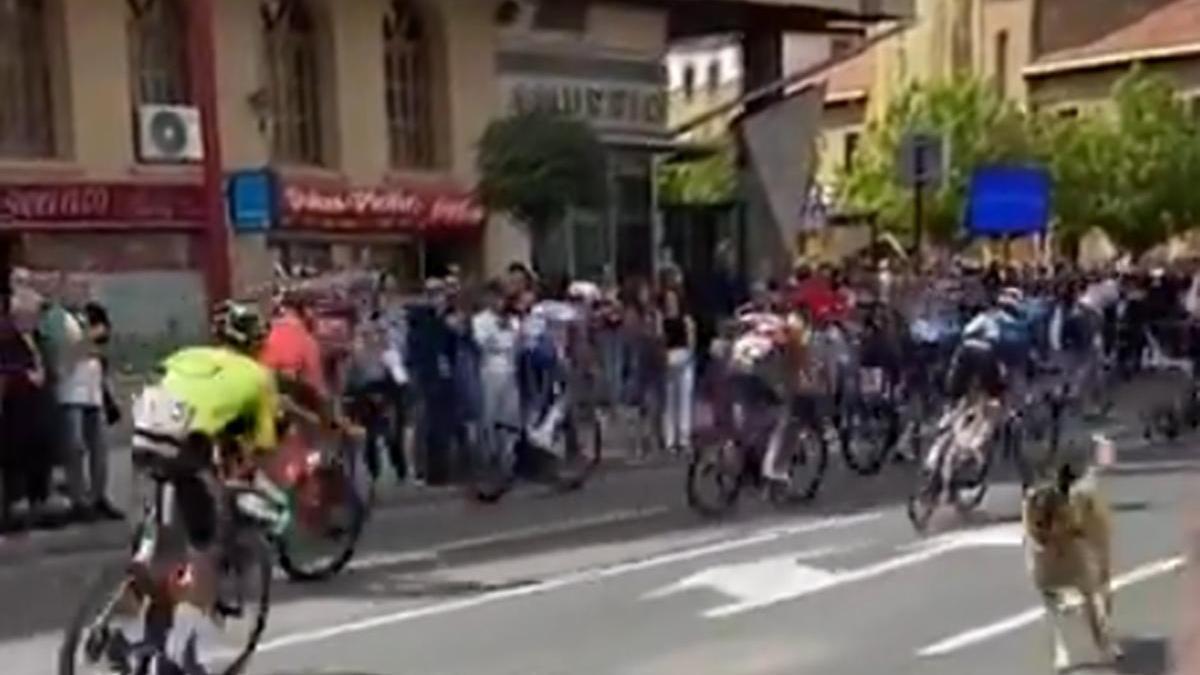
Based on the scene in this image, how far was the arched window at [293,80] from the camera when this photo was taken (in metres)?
29.4

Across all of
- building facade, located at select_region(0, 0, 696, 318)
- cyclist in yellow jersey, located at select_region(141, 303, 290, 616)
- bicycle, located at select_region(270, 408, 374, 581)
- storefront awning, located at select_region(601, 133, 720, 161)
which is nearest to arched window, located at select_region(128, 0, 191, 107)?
building facade, located at select_region(0, 0, 696, 318)

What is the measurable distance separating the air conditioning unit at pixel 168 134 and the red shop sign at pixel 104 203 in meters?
0.35

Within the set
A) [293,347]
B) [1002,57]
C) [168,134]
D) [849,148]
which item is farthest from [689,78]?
[293,347]

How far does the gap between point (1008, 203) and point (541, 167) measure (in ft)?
21.6

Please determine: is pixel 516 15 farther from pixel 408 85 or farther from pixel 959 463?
pixel 959 463

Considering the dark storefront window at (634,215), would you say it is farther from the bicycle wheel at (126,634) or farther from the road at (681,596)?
the bicycle wheel at (126,634)

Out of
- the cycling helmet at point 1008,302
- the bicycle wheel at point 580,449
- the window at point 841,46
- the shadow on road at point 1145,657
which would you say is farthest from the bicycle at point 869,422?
the window at point 841,46

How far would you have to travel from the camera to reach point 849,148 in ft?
273

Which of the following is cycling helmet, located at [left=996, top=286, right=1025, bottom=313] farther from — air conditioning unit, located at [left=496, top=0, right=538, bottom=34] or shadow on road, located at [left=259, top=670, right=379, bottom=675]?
air conditioning unit, located at [left=496, top=0, right=538, bottom=34]

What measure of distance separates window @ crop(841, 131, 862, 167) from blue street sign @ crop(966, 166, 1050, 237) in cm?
4260

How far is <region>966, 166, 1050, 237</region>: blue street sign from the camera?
31.4 metres

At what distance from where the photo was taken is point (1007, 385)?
661 inches

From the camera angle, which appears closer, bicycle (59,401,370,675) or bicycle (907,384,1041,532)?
bicycle (59,401,370,675)

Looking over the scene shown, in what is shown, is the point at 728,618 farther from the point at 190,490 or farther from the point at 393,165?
the point at 393,165
